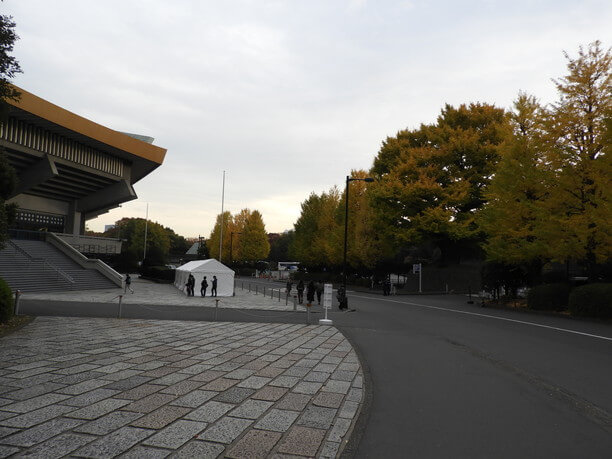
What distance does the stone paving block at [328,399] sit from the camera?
5.27 meters

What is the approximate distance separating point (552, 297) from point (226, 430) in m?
19.1

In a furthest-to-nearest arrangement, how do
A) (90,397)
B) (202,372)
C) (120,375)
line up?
1. (202,372)
2. (120,375)
3. (90,397)

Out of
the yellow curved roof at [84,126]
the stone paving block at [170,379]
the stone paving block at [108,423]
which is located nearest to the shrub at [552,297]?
the stone paving block at [170,379]

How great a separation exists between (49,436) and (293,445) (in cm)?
242

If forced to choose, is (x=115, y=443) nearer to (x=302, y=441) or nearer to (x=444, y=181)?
(x=302, y=441)

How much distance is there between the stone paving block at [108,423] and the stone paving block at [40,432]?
0.51 feet

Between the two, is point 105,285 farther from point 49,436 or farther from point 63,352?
point 49,436

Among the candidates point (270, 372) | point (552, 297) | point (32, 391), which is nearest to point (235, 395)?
point (270, 372)

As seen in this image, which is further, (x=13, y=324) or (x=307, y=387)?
(x=13, y=324)

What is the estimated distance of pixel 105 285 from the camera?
1190 inches

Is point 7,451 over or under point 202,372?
over

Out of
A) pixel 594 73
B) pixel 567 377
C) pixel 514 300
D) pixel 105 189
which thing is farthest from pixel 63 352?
pixel 105 189

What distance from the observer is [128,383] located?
19.4ft

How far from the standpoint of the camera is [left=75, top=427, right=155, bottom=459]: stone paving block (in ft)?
11.9
